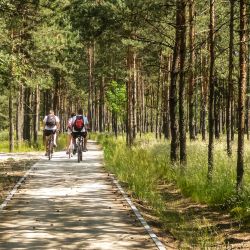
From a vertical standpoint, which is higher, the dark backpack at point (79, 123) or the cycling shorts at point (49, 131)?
the dark backpack at point (79, 123)

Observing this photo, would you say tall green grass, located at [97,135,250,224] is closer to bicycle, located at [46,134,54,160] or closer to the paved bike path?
the paved bike path

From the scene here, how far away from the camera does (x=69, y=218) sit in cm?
1041

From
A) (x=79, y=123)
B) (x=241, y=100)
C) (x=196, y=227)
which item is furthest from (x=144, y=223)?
(x=79, y=123)

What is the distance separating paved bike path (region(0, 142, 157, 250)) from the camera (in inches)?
332

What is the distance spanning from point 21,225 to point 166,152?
43.9 ft

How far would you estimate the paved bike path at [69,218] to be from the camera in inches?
332

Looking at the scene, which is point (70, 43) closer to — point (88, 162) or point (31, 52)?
point (31, 52)

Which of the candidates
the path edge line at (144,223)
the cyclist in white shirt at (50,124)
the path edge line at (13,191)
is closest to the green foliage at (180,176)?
the path edge line at (144,223)

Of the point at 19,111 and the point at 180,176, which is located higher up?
the point at 19,111

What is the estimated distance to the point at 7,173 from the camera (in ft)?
58.1

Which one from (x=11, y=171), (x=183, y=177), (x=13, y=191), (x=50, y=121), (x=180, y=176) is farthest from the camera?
(x=50, y=121)

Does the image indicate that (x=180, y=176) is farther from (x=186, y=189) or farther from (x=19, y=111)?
(x=19, y=111)

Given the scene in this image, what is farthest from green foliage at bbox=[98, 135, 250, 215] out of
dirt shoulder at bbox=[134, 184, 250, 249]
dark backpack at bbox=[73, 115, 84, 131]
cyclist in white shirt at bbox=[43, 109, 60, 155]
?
cyclist in white shirt at bbox=[43, 109, 60, 155]

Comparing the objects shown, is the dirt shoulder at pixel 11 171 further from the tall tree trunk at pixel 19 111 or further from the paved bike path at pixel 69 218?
the tall tree trunk at pixel 19 111
